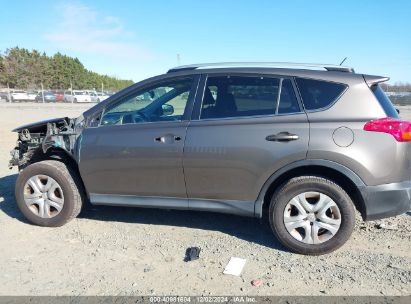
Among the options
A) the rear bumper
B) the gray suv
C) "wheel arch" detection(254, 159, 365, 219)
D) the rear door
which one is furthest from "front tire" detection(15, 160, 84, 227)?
the rear bumper

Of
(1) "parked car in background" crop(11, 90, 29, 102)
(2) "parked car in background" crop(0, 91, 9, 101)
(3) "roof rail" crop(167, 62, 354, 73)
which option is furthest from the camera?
(2) "parked car in background" crop(0, 91, 9, 101)

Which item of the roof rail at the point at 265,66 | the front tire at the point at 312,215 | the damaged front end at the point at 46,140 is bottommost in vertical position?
the front tire at the point at 312,215

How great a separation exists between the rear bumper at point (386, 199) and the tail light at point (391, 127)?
0.44 meters

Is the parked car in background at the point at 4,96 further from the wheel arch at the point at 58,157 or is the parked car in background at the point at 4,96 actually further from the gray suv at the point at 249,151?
the gray suv at the point at 249,151

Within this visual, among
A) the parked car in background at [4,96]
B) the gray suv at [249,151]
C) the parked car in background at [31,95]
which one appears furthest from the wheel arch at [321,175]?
the parked car in background at [4,96]

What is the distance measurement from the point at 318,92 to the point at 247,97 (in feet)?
2.26

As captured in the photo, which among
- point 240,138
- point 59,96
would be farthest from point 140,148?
point 59,96

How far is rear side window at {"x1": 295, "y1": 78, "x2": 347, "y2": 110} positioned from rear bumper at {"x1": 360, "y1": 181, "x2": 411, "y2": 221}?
88 cm

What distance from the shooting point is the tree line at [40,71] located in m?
57.2

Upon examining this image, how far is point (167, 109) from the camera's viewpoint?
13.6ft

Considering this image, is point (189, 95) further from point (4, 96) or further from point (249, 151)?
point (4, 96)

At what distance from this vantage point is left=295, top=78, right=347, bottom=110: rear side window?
3.44 metres

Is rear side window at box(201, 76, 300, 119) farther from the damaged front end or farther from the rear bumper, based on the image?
the damaged front end

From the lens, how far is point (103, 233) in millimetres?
4191
